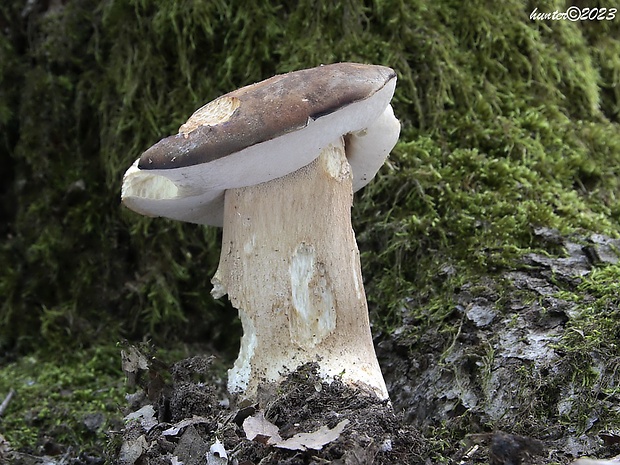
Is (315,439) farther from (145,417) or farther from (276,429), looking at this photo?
(145,417)

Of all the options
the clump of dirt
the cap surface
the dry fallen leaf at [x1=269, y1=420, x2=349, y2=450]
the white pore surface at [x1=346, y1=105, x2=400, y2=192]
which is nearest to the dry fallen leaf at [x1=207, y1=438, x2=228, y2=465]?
the clump of dirt

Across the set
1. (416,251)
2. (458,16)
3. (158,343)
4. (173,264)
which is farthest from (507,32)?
(158,343)

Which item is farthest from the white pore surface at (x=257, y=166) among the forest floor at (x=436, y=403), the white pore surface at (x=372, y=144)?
the forest floor at (x=436, y=403)

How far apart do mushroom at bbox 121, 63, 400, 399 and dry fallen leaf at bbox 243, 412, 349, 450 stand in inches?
9.6

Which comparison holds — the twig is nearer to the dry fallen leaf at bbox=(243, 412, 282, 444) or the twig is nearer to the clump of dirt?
the clump of dirt

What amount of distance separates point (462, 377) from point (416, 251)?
2.63 feet

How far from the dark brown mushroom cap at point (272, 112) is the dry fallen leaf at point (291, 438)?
896 mm

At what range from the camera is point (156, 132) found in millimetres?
3729

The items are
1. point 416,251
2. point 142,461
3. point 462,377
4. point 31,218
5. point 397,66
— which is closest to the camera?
point 142,461

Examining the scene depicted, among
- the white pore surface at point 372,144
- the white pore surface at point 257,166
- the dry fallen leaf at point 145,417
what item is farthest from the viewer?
the white pore surface at point 372,144

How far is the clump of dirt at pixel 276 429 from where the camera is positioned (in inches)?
74.9

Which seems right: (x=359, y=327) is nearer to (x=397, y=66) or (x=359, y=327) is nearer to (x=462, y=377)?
Result: (x=462, y=377)

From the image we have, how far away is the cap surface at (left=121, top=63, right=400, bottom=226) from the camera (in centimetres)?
196

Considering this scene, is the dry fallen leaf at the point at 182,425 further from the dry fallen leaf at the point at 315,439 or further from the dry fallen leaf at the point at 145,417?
the dry fallen leaf at the point at 315,439
